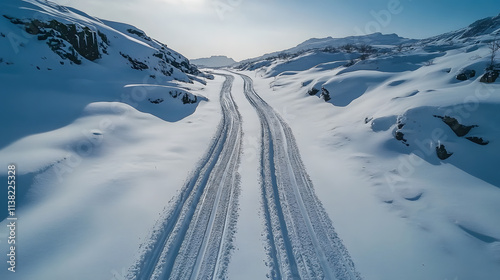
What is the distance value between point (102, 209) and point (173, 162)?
3.90 m

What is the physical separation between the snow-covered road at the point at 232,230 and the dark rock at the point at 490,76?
36.9ft

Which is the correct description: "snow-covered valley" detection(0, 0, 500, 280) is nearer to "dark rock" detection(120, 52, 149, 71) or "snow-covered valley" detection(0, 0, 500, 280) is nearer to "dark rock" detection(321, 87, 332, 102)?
"dark rock" detection(321, 87, 332, 102)

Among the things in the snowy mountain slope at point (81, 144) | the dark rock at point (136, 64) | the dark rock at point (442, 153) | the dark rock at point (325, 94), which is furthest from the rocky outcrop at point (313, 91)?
Result: the dark rock at point (136, 64)

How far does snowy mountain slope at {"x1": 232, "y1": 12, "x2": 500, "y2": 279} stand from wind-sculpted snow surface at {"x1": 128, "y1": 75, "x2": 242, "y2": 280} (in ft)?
11.6

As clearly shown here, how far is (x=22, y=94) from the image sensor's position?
42.3 ft

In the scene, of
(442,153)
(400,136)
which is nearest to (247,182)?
(400,136)

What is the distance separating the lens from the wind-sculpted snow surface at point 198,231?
5414 mm

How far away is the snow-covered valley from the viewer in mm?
5668

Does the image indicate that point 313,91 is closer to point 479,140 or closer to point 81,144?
point 479,140

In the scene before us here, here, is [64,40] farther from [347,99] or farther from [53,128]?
[347,99]

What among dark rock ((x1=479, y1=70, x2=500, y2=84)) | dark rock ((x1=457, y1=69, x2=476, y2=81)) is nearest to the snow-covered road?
dark rock ((x1=479, y1=70, x2=500, y2=84))

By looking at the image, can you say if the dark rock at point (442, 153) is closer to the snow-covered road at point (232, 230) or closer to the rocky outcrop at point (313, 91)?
the snow-covered road at point (232, 230)

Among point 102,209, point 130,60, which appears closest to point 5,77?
point 102,209

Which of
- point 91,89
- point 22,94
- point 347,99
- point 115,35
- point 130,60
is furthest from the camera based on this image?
point 115,35
